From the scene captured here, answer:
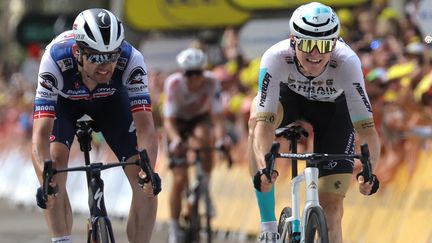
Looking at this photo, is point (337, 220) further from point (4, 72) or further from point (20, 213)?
point (4, 72)

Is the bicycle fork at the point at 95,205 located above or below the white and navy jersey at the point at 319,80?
below

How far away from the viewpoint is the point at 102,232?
9.18 meters

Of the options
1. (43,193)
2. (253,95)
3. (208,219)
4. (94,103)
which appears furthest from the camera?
(253,95)

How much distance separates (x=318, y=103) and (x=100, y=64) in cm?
172

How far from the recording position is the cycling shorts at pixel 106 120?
9.96 metres

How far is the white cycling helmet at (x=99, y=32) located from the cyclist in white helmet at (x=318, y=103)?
1.16 m

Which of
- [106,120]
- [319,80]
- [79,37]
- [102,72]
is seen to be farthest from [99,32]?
[319,80]

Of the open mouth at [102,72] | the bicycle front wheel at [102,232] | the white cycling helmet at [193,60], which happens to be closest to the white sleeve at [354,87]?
the open mouth at [102,72]

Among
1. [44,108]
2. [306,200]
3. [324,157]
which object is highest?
[44,108]

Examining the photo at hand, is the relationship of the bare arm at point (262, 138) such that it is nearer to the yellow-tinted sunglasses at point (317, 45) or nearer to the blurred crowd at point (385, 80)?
the yellow-tinted sunglasses at point (317, 45)

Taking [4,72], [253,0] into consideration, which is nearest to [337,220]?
[253,0]

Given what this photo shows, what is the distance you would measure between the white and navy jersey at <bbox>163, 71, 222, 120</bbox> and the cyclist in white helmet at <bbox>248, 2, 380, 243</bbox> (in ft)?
14.5

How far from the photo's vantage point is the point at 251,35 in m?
21.8

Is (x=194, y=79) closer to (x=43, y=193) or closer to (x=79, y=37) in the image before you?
(x=79, y=37)
